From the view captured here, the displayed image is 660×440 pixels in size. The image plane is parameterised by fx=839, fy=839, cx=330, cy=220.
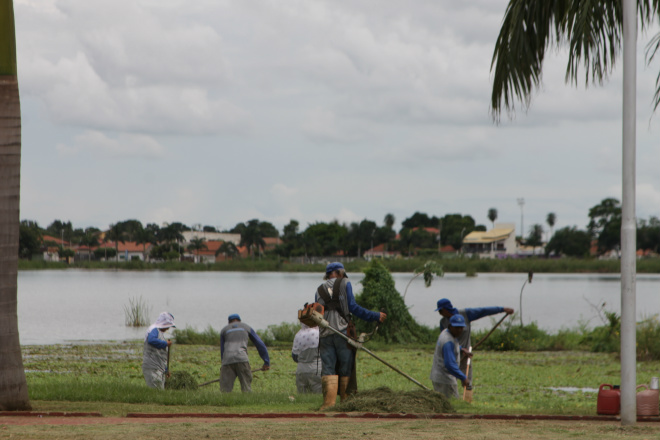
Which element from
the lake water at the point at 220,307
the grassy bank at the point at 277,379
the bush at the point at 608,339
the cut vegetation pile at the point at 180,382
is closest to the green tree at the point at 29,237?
the lake water at the point at 220,307

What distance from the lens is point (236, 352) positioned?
→ 45.9ft

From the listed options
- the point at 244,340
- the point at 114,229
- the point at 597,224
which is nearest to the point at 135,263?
the point at 114,229

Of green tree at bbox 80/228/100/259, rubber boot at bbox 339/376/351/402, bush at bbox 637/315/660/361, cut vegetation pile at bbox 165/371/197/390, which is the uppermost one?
green tree at bbox 80/228/100/259

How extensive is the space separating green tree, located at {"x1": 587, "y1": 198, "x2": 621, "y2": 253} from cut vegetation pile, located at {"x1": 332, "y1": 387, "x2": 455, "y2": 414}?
124 metres

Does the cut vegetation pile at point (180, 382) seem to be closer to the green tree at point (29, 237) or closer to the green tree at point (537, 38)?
the green tree at point (537, 38)

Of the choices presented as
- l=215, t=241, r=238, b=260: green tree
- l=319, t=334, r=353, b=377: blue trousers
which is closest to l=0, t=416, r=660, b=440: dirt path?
l=319, t=334, r=353, b=377: blue trousers

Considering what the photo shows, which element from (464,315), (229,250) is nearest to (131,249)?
(229,250)

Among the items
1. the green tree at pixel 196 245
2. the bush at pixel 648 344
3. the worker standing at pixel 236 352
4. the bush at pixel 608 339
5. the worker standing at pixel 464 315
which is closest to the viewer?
the worker standing at pixel 464 315

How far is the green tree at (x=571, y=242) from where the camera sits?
13538 centimetres

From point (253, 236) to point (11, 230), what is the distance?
143329 millimetres

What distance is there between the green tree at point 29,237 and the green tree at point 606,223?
86.2 metres

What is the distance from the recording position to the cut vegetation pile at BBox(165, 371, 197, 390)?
45.5 ft

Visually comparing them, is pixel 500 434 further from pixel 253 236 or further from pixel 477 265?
pixel 253 236

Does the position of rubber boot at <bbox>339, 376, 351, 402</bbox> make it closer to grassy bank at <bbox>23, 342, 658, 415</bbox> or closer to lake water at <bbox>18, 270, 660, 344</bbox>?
grassy bank at <bbox>23, 342, 658, 415</bbox>
